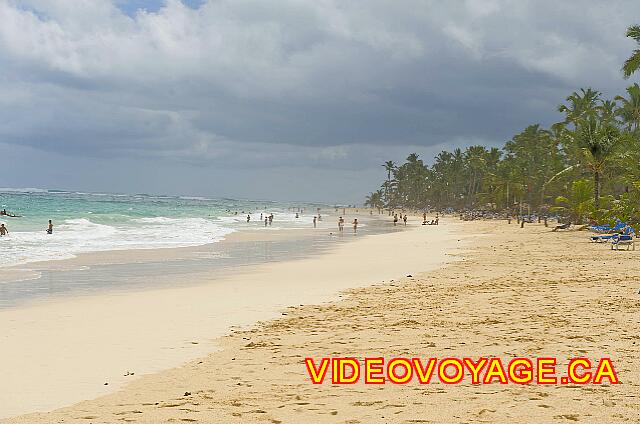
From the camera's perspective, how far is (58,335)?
10969 millimetres

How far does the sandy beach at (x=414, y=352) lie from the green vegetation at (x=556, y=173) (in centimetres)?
453

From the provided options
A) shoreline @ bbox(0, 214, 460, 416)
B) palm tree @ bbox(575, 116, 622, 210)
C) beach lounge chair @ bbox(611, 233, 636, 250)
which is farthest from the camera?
palm tree @ bbox(575, 116, 622, 210)

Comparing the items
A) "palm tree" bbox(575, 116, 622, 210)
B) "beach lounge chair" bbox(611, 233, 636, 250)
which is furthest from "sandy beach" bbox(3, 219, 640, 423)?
"palm tree" bbox(575, 116, 622, 210)

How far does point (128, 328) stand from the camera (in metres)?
11.7

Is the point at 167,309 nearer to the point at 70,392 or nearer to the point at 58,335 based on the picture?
the point at 58,335

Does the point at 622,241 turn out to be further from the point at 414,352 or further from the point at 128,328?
the point at 128,328

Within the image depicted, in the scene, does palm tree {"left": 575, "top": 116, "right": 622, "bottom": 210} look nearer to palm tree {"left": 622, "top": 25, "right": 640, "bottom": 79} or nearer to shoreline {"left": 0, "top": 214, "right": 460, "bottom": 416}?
palm tree {"left": 622, "top": 25, "right": 640, "bottom": 79}

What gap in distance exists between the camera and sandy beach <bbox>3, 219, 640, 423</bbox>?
20.0 ft

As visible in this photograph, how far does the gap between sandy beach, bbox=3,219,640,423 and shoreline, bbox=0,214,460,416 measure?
552 mm

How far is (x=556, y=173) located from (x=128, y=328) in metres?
69.5

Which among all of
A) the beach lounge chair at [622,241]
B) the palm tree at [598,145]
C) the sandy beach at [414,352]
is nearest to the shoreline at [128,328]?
the sandy beach at [414,352]

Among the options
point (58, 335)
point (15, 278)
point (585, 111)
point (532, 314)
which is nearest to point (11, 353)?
point (58, 335)

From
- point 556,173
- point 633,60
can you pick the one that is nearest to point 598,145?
point 633,60

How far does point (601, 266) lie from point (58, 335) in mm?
17833
